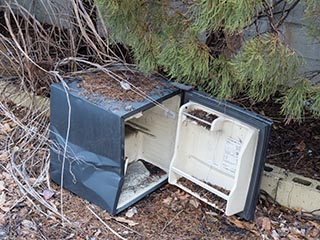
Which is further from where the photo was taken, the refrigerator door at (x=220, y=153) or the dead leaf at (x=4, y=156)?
the dead leaf at (x=4, y=156)

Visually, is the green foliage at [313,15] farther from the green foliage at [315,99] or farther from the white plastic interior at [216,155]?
the white plastic interior at [216,155]

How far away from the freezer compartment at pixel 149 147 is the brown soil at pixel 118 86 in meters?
0.13

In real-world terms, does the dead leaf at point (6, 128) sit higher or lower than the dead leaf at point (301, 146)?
lower

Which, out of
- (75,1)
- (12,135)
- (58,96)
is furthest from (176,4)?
(12,135)

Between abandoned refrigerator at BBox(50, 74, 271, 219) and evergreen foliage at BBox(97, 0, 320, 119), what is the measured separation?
4.9 inches

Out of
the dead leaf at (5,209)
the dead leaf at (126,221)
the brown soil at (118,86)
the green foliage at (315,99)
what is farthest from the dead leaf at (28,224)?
the green foliage at (315,99)

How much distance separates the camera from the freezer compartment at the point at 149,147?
99.0 inches

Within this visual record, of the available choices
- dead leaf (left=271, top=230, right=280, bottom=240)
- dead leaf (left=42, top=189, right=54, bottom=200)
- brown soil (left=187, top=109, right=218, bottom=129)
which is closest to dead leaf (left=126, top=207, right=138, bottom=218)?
dead leaf (left=42, top=189, right=54, bottom=200)

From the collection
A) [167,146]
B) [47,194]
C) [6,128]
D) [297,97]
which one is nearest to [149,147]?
[167,146]

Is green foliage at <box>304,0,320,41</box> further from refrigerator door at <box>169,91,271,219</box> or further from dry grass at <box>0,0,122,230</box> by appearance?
dry grass at <box>0,0,122,230</box>

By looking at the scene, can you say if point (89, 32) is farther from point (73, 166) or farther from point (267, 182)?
point (267, 182)

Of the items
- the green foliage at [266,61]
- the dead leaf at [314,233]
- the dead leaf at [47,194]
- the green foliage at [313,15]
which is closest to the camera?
the green foliage at [266,61]

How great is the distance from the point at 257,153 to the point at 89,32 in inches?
51.3

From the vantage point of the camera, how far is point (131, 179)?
8.53ft
